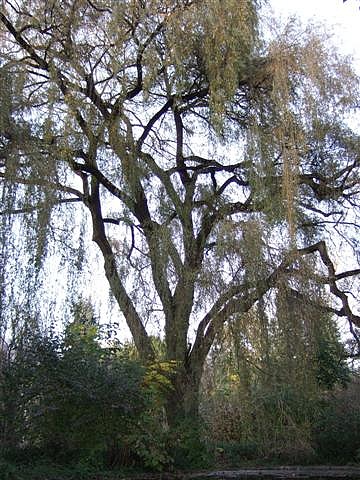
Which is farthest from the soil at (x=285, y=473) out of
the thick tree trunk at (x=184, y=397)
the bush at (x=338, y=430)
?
the thick tree trunk at (x=184, y=397)

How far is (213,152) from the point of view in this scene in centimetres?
948

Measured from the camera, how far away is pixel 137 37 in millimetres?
8188

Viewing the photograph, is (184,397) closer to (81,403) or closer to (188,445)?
(188,445)

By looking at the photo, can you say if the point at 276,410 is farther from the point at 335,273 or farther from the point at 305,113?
the point at 305,113

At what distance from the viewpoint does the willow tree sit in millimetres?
7543

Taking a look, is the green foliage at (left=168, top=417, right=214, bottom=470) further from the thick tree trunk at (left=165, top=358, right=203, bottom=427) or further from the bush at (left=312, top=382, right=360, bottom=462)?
the bush at (left=312, top=382, right=360, bottom=462)

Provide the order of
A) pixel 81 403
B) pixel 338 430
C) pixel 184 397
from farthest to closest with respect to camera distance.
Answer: pixel 338 430 → pixel 184 397 → pixel 81 403

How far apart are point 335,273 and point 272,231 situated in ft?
4.83

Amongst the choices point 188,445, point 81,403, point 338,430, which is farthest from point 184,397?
point 338,430

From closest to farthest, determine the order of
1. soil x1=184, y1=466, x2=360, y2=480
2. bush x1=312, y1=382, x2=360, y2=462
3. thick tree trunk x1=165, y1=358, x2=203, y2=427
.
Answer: soil x1=184, y1=466, x2=360, y2=480, thick tree trunk x1=165, y1=358, x2=203, y2=427, bush x1=312, y1=382, x2=360, y2=462

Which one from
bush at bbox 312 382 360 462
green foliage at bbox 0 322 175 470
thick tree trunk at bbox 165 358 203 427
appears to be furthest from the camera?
bush at bbox 312 382 360 462

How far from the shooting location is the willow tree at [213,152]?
7543 millimetres

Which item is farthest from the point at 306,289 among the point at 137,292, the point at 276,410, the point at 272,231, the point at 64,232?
the point at 64,232

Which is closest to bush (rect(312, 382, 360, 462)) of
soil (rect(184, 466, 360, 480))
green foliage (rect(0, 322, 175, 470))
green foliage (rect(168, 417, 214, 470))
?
soil (rect(184, 466, 360, 480))
